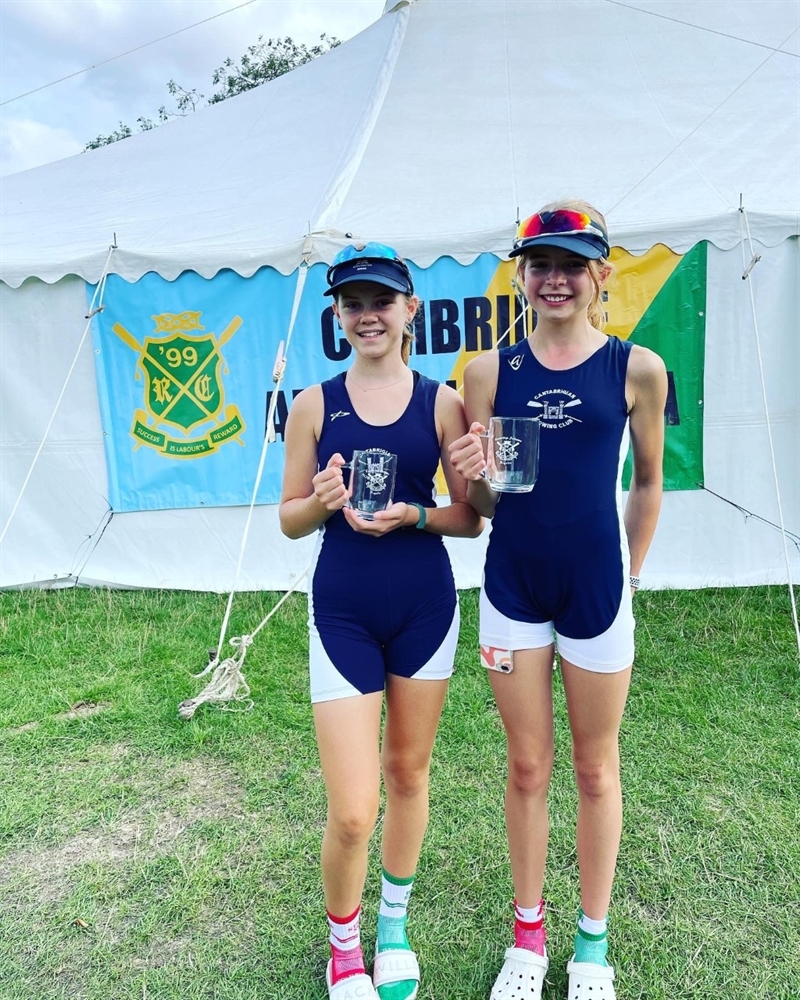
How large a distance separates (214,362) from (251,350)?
0.85 feet

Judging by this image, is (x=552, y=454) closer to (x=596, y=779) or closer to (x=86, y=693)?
(x=596, y=779)

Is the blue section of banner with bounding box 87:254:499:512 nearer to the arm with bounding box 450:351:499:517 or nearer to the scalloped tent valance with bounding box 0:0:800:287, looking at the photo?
the scalloped tent valance with bounding box 0:0:800:287

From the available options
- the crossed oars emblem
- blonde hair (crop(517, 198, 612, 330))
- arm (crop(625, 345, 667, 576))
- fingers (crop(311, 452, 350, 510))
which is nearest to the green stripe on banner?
the crossed oars emblem

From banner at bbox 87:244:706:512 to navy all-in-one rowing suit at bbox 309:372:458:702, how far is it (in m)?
3.03

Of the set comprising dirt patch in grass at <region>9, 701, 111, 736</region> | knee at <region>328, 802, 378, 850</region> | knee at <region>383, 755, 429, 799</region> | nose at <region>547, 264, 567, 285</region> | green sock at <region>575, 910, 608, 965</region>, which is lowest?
green sock at <region>575, 910, 608, 965</region>

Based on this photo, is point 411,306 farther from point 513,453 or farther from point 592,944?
point 592,944

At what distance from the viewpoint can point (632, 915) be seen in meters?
2.20

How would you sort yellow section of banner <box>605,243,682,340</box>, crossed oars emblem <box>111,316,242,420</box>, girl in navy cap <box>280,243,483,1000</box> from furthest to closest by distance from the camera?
crossed oars emblem <box>111,316,242,420</box> → yellow section of banner <box>605,243,682,340</box> → girl in navy cap <box>280,243,483,1000</box>

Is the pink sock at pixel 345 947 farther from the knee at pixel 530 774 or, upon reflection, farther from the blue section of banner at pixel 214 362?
the blue section of banner at pixel 214 362

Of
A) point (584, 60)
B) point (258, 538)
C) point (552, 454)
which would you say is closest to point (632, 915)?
point (552, 454)

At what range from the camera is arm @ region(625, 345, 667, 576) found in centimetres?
168

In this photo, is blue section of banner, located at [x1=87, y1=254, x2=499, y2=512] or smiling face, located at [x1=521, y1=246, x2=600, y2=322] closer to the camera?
smiling face, located at [x1=521, y1=246, x2=600, y2=322]

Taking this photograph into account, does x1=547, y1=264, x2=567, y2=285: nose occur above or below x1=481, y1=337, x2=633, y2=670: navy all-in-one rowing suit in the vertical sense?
above

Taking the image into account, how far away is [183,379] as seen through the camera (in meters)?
4.91
